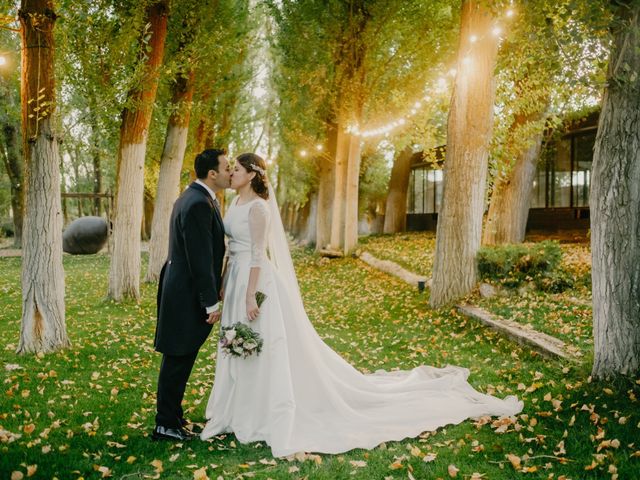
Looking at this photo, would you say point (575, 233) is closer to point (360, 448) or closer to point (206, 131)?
point (206, 131)

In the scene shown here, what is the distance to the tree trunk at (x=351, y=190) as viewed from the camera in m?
22.3

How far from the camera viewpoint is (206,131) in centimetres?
2450

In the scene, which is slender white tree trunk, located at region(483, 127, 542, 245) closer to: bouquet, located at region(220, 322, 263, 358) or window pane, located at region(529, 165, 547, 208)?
window pane, located at region(529, 165, 547, 208)

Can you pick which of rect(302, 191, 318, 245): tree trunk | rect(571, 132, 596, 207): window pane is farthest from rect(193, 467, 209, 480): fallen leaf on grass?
rect(302, 191, 318, 245): tree trunk

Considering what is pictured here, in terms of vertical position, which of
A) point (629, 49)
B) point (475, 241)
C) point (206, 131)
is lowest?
point (475, 241)

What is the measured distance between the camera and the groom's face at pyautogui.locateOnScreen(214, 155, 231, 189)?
5277mm

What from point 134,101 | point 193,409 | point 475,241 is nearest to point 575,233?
point 475,241

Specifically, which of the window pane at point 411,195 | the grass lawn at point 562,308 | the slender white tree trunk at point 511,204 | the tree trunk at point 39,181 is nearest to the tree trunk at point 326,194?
the window pane at point 411,195

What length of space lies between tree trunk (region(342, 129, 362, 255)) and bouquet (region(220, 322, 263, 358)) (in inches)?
691

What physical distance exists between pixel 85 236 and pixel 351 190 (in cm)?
1349

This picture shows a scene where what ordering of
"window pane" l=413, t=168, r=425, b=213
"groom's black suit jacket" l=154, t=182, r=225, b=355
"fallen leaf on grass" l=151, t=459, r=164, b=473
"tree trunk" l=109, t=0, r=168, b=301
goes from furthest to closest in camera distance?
"window pane" l=413, t=168, r=425, b=213 < "tree trunk" l=109, t=0, r=168, b=301 < "groom's black suit jacket" l=154, t=182, r=225, b=355 < "fallen leaf on grass" l=151, t=459, r=164, b=473

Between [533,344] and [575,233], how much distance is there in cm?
1646

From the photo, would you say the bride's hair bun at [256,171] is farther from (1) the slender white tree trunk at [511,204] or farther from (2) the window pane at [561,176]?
(2) the window pane at [561,176]

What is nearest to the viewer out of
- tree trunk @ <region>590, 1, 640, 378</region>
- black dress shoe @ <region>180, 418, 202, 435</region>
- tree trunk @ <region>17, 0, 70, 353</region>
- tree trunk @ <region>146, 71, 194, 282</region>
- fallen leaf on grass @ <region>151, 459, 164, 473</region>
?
fallen leaf on grass @ <region>151, 459, 164, 473</region>
